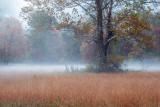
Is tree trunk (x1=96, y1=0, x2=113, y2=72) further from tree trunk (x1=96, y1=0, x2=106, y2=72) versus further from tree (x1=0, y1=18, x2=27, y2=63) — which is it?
tree (x1=0, y1=18, x2=27, y2=63)

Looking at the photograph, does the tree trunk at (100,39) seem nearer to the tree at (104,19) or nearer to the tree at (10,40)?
the tree at (104,19)

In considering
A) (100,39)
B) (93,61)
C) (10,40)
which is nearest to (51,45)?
(10,40)

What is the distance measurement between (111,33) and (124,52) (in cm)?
422

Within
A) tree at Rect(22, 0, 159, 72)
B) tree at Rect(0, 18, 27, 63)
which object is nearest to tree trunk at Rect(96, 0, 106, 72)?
tree at Rect(22, 0, 159, 72)

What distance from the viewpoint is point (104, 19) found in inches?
495

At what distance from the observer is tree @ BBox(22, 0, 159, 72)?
32.8 feet

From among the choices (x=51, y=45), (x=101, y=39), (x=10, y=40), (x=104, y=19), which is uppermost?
(x=104, y=19)

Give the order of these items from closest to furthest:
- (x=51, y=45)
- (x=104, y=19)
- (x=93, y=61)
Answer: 1. (x=104, y=19)
2. (x=93, y=61)
3. (x=51, y=45)

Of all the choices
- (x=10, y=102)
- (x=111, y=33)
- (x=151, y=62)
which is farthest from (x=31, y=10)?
(x=151, y=62)

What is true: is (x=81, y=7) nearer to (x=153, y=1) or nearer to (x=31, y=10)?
(x=31, y=10)

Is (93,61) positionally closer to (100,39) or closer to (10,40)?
(100,39)

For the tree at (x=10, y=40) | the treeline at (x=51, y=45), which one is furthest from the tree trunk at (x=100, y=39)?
the tree at (x=10, y=40)

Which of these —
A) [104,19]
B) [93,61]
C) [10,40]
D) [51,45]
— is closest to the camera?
[104,19]

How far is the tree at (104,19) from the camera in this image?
10.0 m
